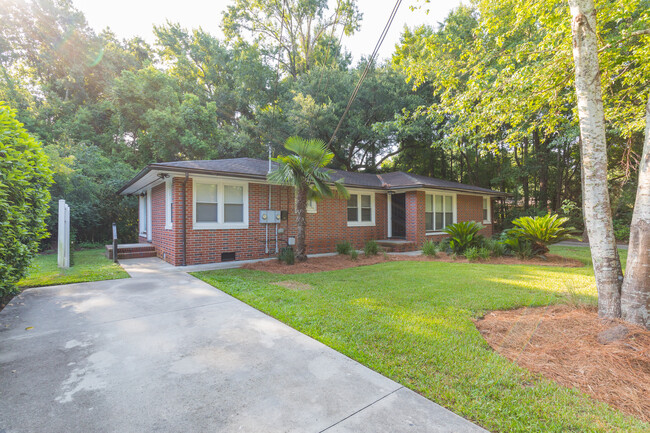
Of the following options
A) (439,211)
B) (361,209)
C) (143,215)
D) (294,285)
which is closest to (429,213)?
(439,211)

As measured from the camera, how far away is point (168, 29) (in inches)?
895

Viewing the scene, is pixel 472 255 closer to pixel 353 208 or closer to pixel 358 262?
pixel 358 262

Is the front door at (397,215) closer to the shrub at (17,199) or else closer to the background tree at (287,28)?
the shrub at (17,199)

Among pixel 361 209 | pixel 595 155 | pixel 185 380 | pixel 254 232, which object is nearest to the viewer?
pixel 185 380

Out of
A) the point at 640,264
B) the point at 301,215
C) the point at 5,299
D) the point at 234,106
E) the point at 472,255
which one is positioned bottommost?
the point at 5,299

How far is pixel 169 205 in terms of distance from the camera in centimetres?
812

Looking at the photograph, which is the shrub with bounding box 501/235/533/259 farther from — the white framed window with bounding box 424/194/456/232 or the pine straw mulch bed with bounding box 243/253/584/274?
the white framed window with bounding box 424/194/456/232

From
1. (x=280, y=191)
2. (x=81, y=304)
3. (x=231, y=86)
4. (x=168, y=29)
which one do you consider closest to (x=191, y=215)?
(x=280, y=191)

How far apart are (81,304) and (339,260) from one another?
5888 millimetres

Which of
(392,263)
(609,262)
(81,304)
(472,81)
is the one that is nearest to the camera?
(609,262)

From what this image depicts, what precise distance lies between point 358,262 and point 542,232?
207 inches

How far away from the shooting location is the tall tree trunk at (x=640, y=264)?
9.22ft

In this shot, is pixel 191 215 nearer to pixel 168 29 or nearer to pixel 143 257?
pixel 143 257

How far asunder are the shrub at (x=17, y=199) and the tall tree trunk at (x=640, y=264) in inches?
268
